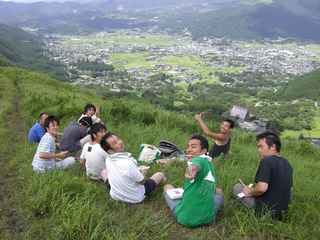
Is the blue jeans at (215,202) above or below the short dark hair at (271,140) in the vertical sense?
below

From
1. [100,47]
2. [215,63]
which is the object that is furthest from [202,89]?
[100,47]

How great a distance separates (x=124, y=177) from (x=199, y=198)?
1.06 m

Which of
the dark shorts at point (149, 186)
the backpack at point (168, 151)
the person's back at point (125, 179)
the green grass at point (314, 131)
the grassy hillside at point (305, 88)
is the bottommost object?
the grassy hillside at point (305, 88)

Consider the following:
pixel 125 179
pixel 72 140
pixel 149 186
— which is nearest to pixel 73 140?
pixel 72 140

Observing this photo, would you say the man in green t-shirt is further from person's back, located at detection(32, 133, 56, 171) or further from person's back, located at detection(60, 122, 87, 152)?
person's back, located at detection(60, 122, 87, 152)

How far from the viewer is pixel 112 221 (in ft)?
→ 16.0

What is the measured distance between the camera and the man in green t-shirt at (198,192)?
4711 millimetres

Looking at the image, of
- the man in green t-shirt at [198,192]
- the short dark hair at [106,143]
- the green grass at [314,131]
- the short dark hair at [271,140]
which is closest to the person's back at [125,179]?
the short dark hair at [106,143]

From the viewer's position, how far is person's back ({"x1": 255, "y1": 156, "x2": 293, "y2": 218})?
192 inches

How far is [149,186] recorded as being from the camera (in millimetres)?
5719

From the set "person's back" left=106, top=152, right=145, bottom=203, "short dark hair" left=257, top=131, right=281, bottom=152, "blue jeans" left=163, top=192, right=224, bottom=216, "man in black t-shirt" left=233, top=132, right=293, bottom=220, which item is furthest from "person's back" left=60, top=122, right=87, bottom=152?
"short dark hair" left=257, top=131, right=281, bottom=152

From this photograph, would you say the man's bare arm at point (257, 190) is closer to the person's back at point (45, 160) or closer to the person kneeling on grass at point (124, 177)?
the person kneeling on grass at point (124, 177)

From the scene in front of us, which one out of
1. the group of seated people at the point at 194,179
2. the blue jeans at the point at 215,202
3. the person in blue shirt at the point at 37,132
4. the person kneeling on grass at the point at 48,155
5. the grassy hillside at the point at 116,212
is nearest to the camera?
the grassy hillside at the point at 116,212

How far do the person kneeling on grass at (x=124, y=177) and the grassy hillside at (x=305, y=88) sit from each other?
7256 cm
